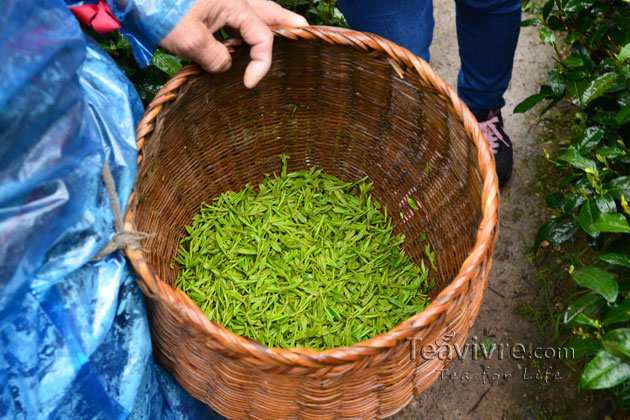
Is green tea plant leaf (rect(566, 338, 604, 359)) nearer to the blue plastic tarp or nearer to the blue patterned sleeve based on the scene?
the blue plastic tarp

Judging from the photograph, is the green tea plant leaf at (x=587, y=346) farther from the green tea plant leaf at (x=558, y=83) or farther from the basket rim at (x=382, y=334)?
the green tea plant leaf at (x=558, y=83)

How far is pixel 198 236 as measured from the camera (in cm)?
142

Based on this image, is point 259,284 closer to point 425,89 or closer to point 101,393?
point 101,393

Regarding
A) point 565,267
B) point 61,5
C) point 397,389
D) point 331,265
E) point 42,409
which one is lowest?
point 565,267

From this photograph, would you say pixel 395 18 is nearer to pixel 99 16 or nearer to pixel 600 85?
pixel 600 85

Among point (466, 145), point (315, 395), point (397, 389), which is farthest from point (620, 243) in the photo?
point (315, 395)

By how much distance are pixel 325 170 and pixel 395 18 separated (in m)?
0.47

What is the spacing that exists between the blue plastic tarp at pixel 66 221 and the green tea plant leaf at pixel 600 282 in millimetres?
900

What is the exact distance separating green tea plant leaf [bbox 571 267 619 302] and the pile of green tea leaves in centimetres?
35

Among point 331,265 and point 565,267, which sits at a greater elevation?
point 331,265

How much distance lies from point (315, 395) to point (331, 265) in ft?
1.71

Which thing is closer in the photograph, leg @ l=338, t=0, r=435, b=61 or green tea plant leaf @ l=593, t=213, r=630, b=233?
green tea plant leaf @ l=593, t=213, r=630, b=233

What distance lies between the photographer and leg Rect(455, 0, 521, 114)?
1.45m

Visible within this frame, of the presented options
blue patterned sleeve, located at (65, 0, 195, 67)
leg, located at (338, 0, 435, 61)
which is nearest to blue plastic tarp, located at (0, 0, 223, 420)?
blue patterned sleeve, located at (65, 0, 195, 67)
